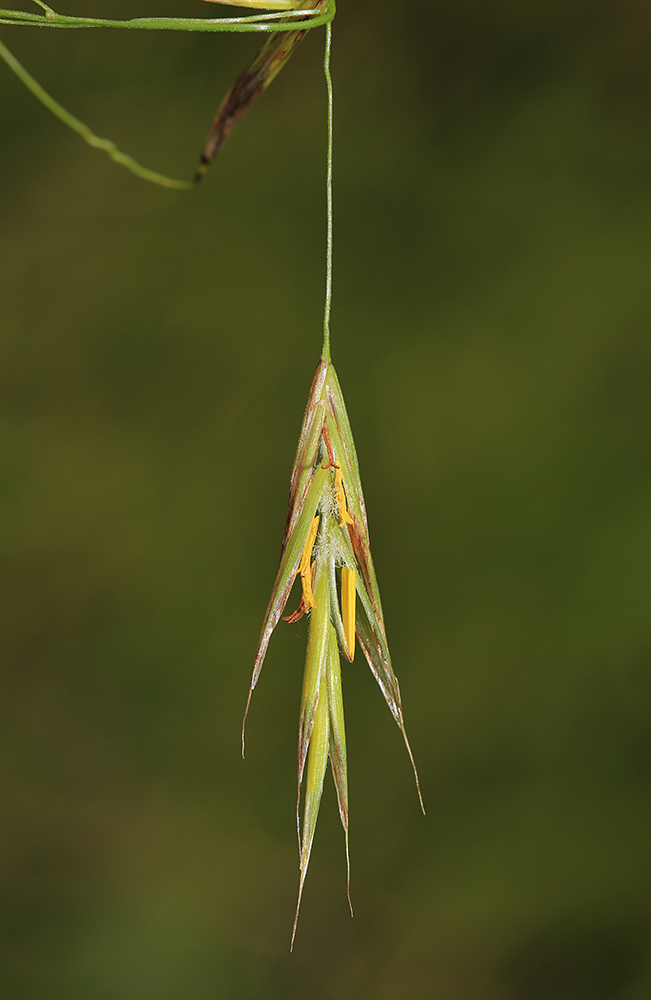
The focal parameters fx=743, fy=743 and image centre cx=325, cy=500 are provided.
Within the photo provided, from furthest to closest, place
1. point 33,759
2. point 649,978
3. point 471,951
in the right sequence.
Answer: point 33,759
point 471,951
point 649,978

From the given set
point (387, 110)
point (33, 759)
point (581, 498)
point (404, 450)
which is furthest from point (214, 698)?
point (387, 110)

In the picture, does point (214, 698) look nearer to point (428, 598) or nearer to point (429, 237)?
point (428, 598)

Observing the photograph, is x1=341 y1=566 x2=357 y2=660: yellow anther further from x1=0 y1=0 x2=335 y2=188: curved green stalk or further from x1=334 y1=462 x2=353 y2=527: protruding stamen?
x1=0 y1=0 x2=335 y2=188: curved green stalk

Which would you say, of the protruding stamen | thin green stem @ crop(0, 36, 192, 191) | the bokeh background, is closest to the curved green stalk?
thin green stem @ crop(0, 36, 192, 191)

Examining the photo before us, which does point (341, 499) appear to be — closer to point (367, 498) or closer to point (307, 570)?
point (307, 570)

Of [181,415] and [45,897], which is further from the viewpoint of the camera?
[181,415]
